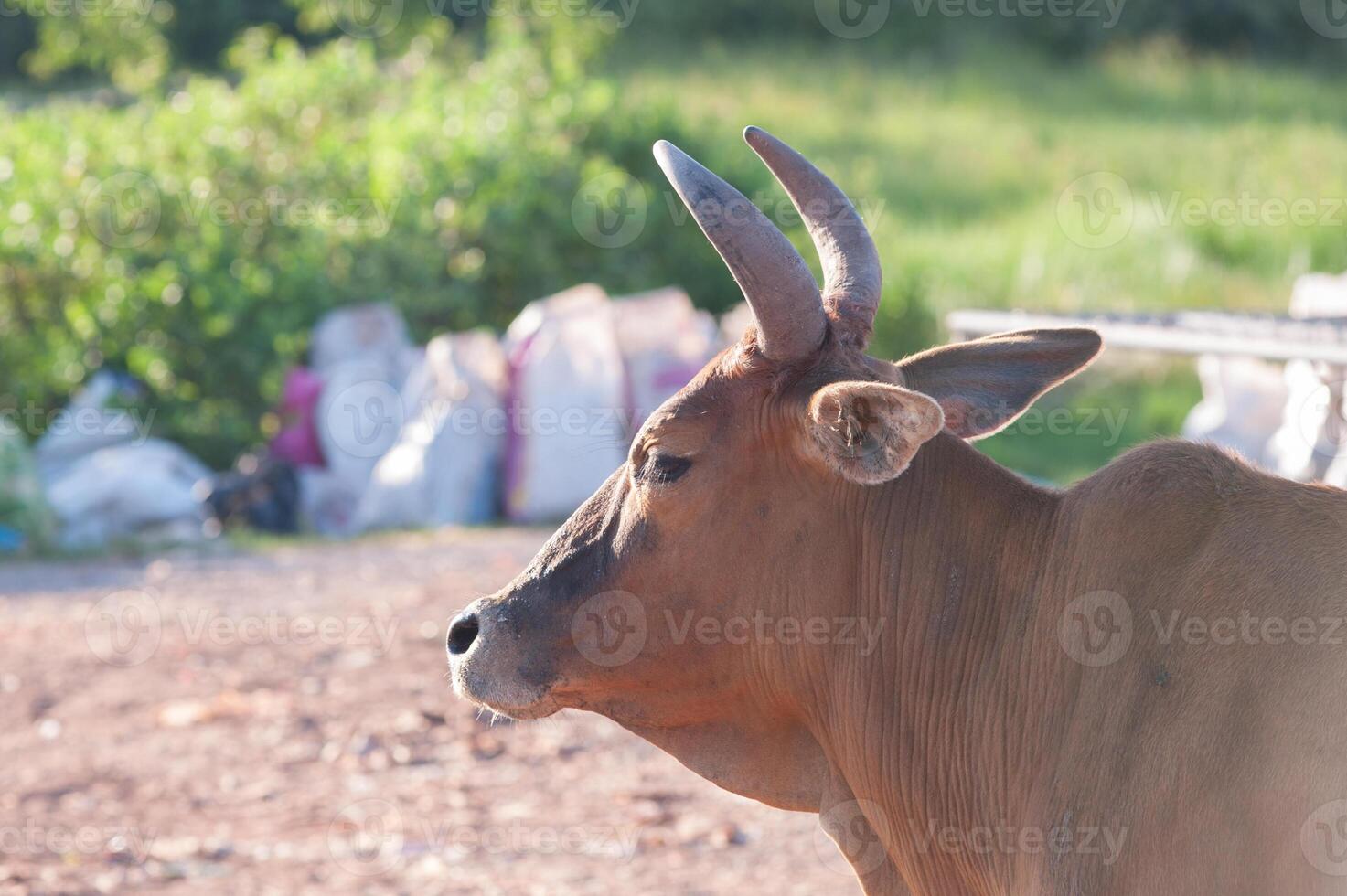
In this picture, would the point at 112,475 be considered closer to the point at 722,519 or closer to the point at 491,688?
the point at 491,688

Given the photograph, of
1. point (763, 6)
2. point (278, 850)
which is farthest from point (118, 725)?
point (763, 6)

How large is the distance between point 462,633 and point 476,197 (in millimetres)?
9118

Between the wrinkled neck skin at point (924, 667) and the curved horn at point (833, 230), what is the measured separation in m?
0.36

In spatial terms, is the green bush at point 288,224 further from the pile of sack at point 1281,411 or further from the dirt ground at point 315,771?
the pile of sack at point 1281,411

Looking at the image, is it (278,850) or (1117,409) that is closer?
(278,850)

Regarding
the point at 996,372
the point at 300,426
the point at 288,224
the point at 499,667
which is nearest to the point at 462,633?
the point at 499,667

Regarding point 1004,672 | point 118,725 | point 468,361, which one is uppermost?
point 1004,672

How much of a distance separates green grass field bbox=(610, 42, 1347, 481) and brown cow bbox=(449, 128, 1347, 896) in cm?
826

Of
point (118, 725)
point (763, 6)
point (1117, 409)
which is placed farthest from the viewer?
point (763, 6)

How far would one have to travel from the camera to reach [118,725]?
6.85 m

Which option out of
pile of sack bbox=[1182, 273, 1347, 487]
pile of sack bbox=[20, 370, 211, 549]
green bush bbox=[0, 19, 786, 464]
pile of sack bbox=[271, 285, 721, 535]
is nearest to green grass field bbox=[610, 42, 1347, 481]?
pile of sack bbox=[1182, 273, 1347, 487]

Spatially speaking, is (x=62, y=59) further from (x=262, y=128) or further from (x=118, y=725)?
(x=118, y=725)

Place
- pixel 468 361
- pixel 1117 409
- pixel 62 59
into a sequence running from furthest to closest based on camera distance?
pixel 62 59 → pixel 1117 409 → pixel 468 361

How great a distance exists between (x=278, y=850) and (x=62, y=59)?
18.3 metres
